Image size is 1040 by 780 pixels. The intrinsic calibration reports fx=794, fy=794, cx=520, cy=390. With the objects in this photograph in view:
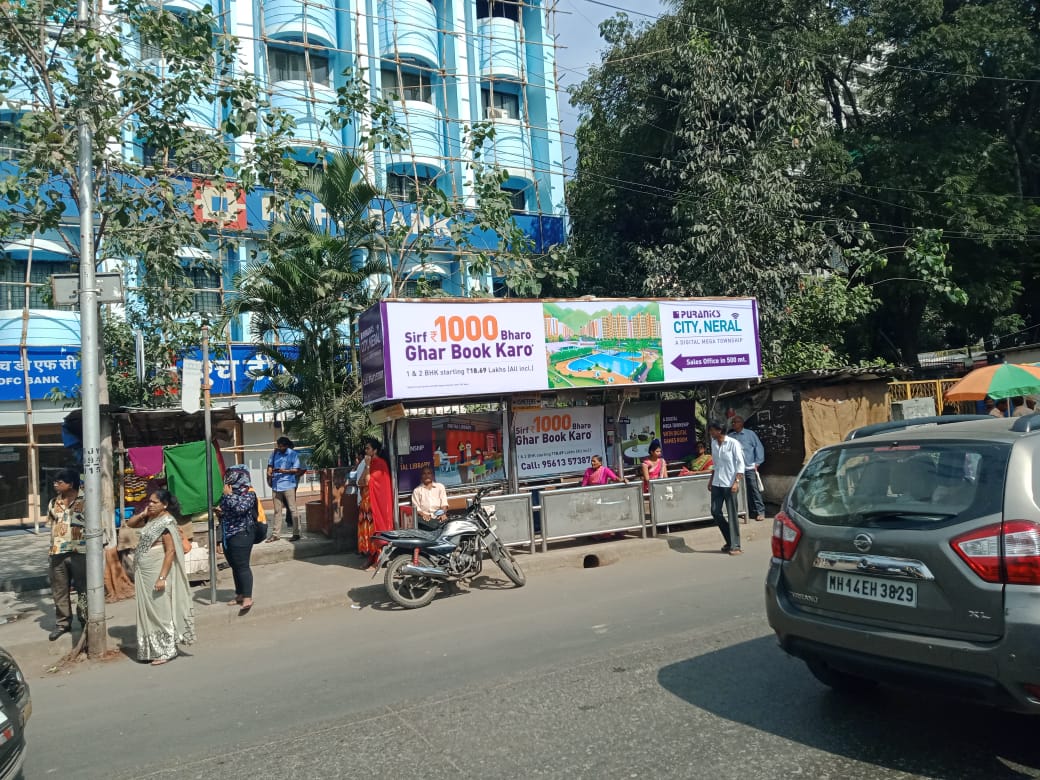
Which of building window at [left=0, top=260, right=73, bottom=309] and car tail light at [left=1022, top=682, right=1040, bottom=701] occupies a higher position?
building window at [left=0, top=260, right=73, bottom=309]

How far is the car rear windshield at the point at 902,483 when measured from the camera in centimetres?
401

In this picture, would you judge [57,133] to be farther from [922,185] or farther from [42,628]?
[922,185]

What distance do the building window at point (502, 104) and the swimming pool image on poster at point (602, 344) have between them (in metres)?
17.0

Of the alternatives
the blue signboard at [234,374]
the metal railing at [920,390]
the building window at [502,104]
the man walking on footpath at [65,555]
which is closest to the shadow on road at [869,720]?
the man walking on footpath at [65,555]

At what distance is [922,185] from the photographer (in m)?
21.8

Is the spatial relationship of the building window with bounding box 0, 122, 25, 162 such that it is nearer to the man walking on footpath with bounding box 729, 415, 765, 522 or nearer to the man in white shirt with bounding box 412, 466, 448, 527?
the man in white shirt with bounding box 412, 466, 448, 527

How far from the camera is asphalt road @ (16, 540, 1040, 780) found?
4.25 meters

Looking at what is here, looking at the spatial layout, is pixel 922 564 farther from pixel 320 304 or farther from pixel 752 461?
pixel 320 304

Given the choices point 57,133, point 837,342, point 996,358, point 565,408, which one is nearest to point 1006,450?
point 565,408

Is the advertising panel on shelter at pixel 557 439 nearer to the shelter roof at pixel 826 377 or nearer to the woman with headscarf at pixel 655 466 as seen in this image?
the woman with headscarf at pixel 655 466

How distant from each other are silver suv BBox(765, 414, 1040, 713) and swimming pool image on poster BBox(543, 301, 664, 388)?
21.6 ft

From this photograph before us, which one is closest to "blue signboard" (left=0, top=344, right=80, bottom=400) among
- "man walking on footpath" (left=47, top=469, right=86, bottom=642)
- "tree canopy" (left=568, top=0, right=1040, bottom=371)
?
"man walking on footpath" (left=47, top=469, right=86, bottom=642)

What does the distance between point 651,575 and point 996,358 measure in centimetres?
1874

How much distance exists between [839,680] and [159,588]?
18.6 feet
